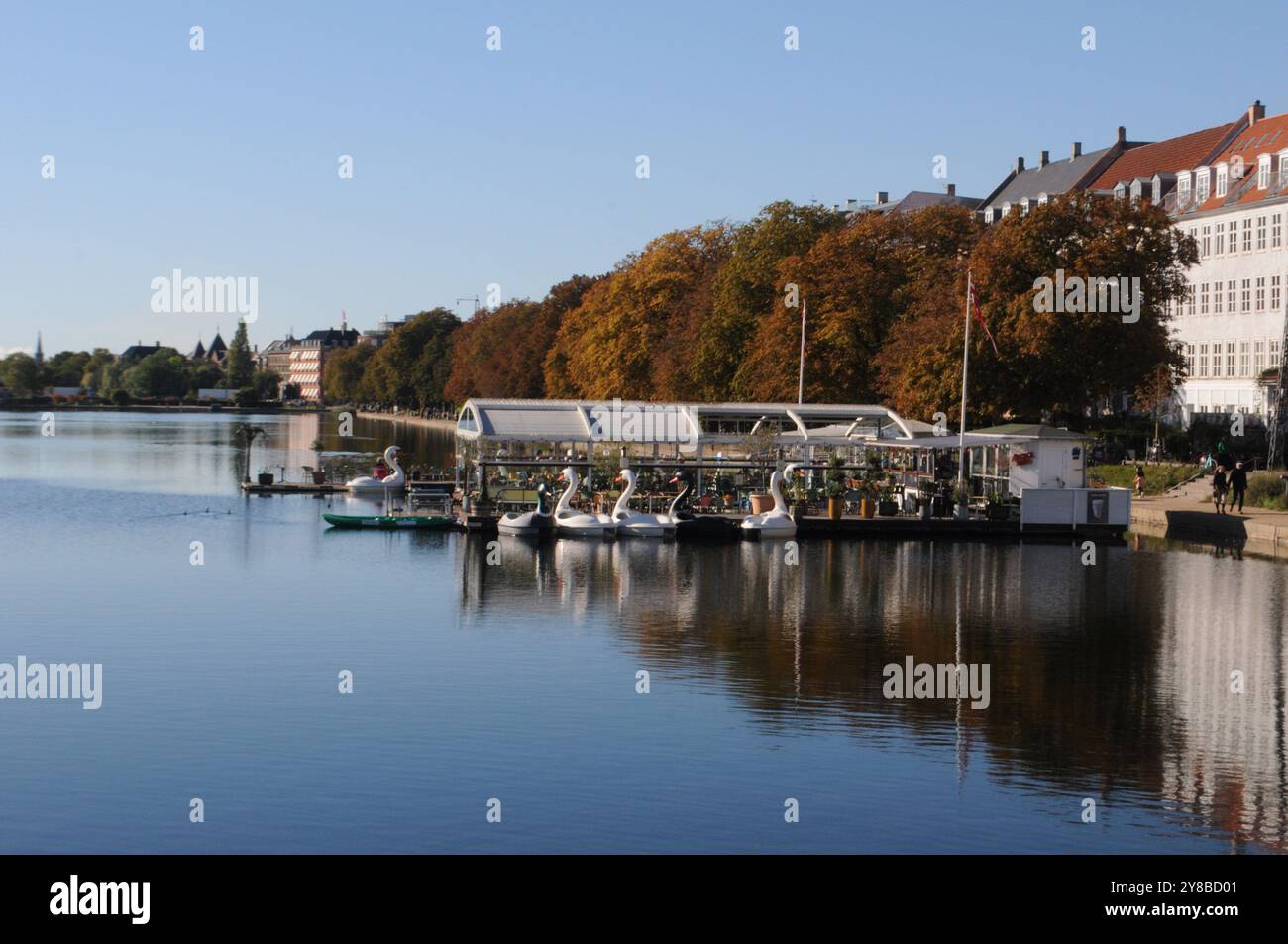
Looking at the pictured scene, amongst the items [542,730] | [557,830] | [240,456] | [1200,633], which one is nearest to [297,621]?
[542,730]

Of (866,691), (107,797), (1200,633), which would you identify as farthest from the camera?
(1200,633)

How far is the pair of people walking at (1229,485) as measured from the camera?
6212cm

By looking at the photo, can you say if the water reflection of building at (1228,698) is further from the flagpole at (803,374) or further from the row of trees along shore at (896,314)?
the flagpole at (803,374)

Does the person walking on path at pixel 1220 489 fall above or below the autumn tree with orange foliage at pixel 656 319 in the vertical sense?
below

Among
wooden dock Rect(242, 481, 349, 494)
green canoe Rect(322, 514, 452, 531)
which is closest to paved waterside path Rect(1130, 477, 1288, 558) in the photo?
green canoe Rect(322, 514, 452, 531)

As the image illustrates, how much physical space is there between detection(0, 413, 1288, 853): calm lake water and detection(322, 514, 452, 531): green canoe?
6.22 metres

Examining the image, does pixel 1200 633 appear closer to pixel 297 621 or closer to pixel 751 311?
pixel 297 621

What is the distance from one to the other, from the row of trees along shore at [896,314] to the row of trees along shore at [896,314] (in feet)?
0.27

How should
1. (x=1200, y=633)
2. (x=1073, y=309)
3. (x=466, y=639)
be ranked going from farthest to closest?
(x=1073, y=309), (x=1200, y=633), (x=466, y=639)

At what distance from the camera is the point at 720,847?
20.5 meters

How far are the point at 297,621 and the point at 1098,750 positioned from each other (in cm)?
1897

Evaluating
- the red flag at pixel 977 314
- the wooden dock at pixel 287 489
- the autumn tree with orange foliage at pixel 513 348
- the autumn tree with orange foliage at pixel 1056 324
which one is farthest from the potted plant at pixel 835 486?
the autumn tree with orange foliage at pixel 513 348

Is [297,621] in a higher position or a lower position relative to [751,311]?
lower

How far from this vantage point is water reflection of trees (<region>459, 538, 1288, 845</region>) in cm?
2544
